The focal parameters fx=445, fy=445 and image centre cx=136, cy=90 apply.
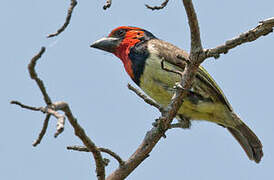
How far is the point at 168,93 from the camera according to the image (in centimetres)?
503

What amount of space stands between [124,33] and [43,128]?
3730mm

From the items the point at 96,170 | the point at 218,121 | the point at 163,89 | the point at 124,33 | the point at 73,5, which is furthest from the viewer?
the point at 124,33

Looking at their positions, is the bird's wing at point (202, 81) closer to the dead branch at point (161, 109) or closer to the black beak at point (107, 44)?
the black beak at point (107, 44)

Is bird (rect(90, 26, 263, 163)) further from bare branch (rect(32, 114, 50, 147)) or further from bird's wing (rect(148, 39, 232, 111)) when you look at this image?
bare branch (rect(32, 114, 50, 147))

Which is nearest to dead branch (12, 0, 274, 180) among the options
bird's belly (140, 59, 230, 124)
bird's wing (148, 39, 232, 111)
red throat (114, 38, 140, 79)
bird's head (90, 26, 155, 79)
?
bird's belly (140, 59, 230, 124)

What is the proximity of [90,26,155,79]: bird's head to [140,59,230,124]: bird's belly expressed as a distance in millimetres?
580

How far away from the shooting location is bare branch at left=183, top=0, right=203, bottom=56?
3322 millimetres

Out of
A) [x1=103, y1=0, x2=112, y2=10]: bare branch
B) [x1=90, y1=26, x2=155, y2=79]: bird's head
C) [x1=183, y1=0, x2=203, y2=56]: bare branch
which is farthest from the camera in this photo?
[x1=90, y1=26, x2=155, y2=79]: bird's head

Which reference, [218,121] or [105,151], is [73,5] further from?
[218,121]

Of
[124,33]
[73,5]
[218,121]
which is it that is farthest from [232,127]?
[73,5]

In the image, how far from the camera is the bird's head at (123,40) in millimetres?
5789

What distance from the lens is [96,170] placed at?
342 cm

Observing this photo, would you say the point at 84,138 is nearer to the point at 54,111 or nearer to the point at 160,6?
the point at 54,111

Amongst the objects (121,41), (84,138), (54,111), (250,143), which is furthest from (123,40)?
(54,111)
